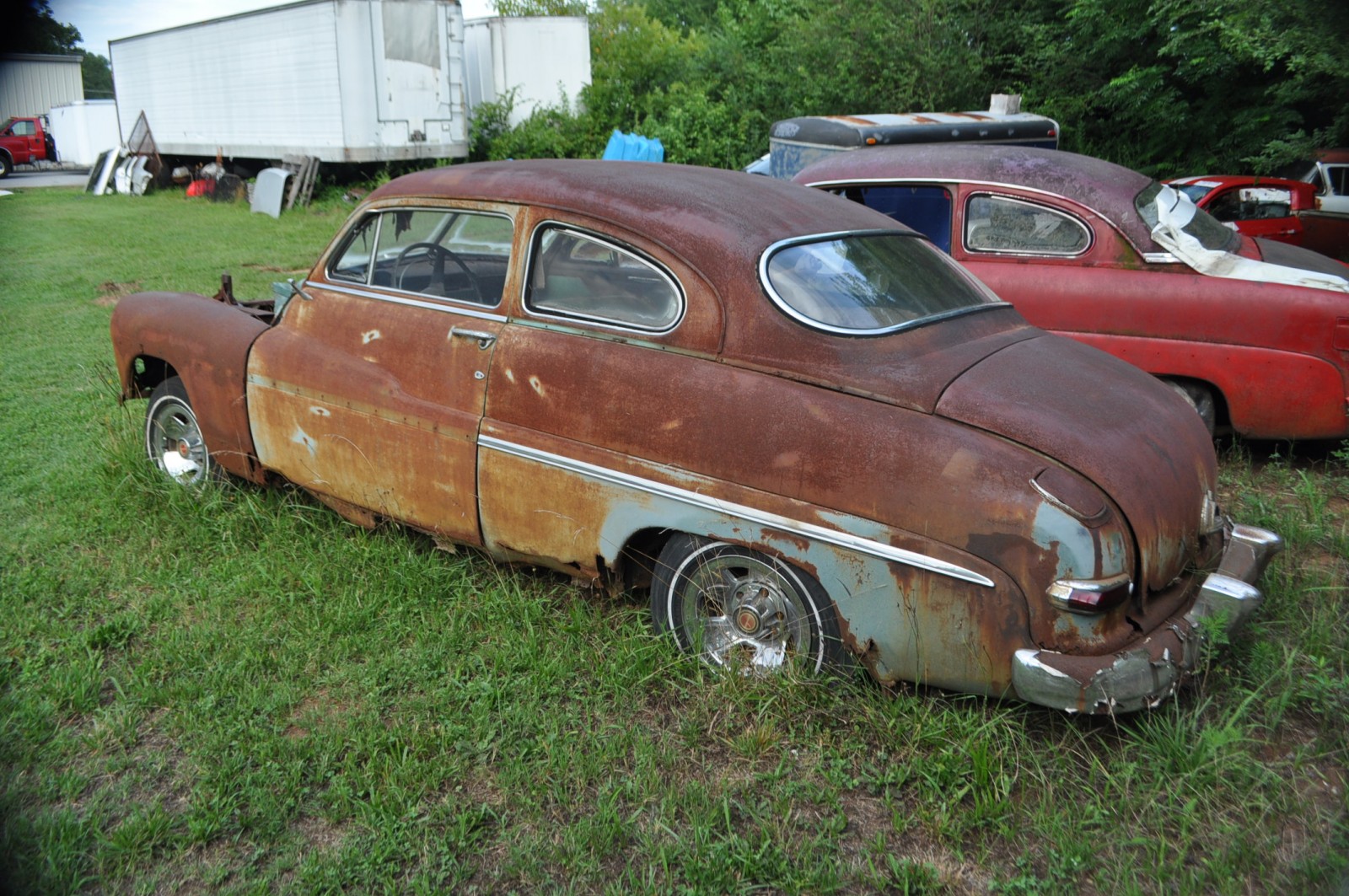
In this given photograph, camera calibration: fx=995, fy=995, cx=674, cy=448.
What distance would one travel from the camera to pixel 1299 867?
2.58 metres

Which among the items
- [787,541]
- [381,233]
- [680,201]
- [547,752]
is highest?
[680,201]

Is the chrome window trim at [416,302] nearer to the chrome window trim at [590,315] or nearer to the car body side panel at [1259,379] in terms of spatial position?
the chrome window trim at [590,315]

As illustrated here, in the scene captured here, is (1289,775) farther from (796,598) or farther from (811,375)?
(811,375)

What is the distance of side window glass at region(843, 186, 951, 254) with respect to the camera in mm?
6820

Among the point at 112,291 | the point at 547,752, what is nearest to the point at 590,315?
the point at 547,752

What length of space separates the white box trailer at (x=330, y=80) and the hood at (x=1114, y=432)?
15.8 metres

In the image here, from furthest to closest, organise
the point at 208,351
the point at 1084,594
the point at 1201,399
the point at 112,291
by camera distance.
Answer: the point at 112,291 < the point at 1201,399 < the point at 208,351 < the point at 1084,594

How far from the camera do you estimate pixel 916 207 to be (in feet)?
22.6

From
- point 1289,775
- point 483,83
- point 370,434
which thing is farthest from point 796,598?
point 483,83

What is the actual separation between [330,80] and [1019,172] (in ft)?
46.3

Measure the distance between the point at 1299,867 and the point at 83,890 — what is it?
3219mm

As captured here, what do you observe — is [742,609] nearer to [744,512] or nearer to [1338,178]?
[744,512]

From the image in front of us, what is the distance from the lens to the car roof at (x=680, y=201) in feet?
11.7

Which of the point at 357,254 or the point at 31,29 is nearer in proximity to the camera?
the point at 31,29
